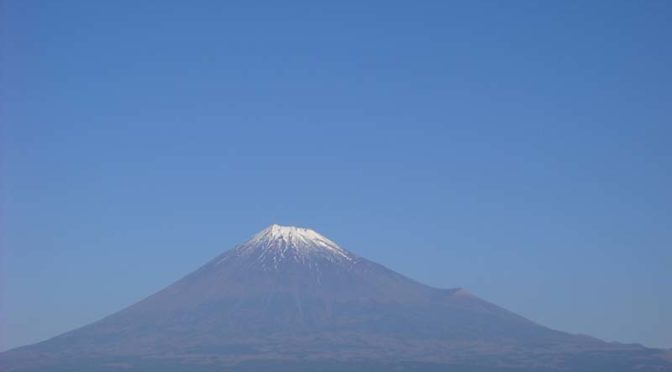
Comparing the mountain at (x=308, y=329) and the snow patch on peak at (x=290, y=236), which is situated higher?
the snow patch on peak at (x=290, y=236)

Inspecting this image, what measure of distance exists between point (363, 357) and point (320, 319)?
66.0 feet

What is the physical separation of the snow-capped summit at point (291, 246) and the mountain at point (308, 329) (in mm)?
184

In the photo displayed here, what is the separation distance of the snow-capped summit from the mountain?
184 mm

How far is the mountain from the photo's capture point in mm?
131500

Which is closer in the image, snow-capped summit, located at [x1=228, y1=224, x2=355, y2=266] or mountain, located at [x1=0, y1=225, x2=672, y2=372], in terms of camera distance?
mountain, located at [x1=0, y1=225, x2=672, y2=372]

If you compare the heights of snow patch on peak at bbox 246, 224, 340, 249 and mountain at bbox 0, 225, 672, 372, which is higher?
snow patch on peak at bbox 246, 224, 340, 249

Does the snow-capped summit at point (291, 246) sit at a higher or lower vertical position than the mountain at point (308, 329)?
higher

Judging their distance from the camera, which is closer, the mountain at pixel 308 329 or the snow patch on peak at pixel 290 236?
the mountain at pixel 308 329

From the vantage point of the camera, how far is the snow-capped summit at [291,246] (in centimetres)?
16888

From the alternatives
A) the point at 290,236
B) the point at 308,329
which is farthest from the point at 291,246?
the point at 308,329

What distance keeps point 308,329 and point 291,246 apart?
2418 cm

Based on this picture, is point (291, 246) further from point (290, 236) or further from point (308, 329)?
point (308, 329)

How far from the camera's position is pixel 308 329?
148625 millimetres

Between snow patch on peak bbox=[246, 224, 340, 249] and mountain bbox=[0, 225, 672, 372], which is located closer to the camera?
mountain bbox=[0, 225, 672, 372]
